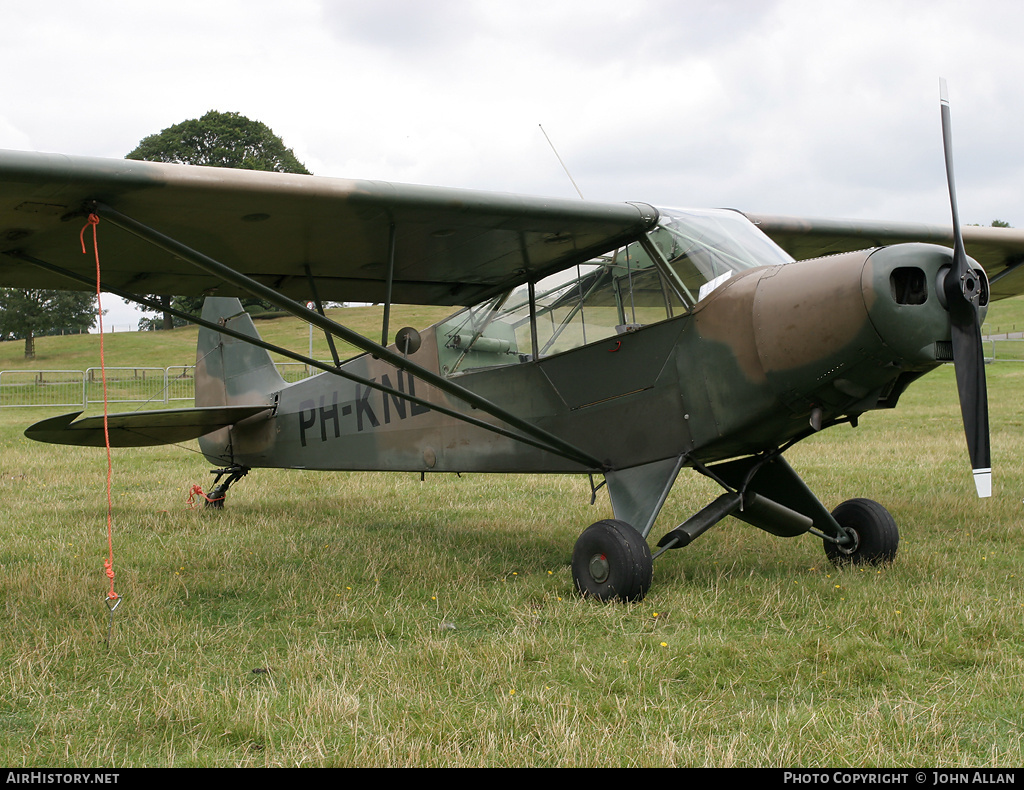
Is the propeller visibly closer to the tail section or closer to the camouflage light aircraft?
the camouflage light aircraft

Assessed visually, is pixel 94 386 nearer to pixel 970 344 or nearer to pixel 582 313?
pixel 582 313

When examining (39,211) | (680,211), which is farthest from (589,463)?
(39,211)

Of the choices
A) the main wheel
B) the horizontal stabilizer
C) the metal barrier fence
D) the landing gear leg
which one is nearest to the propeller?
the main wheel

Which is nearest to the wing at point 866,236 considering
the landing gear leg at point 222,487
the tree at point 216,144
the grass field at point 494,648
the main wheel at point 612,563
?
the grass field at point 494,648

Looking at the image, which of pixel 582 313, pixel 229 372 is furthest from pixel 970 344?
pixel 229 372

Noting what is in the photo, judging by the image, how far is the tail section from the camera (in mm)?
9547

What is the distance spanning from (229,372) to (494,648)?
23.1 ft

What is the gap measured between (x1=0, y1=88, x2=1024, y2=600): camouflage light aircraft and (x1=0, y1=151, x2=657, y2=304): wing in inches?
0.7

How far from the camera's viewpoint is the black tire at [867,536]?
5.87m

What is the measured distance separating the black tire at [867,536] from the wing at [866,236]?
2838 millimetres

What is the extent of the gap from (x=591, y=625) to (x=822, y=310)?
2.18 m

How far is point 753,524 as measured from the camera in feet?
19.6
